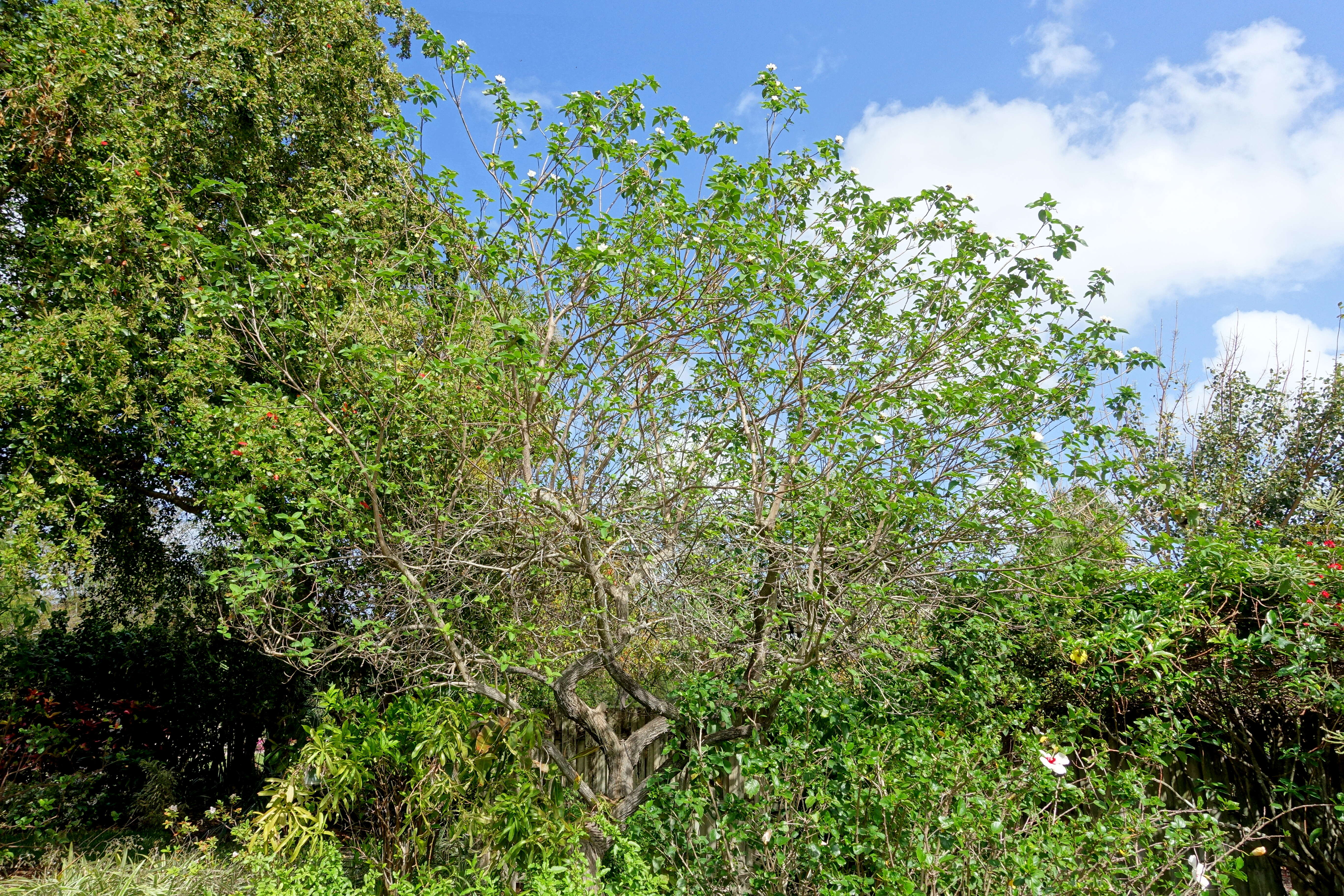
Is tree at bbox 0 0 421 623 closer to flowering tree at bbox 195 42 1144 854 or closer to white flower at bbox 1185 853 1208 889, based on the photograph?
flowering tree at bbox 195 42 1144 854

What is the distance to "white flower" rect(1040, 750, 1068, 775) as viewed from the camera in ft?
8.98

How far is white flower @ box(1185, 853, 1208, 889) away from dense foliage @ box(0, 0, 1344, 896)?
0.03m

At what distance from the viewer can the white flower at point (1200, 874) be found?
256 cm

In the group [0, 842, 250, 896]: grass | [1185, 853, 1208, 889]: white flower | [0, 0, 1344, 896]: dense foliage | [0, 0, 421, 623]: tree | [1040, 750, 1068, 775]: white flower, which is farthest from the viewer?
[0, 0, 421, 623]: tree

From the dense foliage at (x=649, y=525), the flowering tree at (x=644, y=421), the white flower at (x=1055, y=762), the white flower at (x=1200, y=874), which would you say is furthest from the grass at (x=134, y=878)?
the white flower at (x=1200, y=874)

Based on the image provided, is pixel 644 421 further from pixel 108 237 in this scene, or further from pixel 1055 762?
pixel 108 237

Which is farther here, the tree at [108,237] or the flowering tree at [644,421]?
the tree at [108,237]

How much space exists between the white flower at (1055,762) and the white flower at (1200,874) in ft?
1.54

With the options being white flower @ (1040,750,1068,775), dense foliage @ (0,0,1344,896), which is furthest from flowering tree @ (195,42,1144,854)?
white flower @ (1040,750,1068,775)

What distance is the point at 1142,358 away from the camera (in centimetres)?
377

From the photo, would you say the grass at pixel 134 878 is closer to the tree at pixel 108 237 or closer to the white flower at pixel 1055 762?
the tree at pixel 108 237

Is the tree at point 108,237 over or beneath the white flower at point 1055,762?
over

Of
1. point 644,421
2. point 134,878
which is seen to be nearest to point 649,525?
point 644,421

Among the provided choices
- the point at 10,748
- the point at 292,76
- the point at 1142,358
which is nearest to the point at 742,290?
Answer: the point at 1142,358
